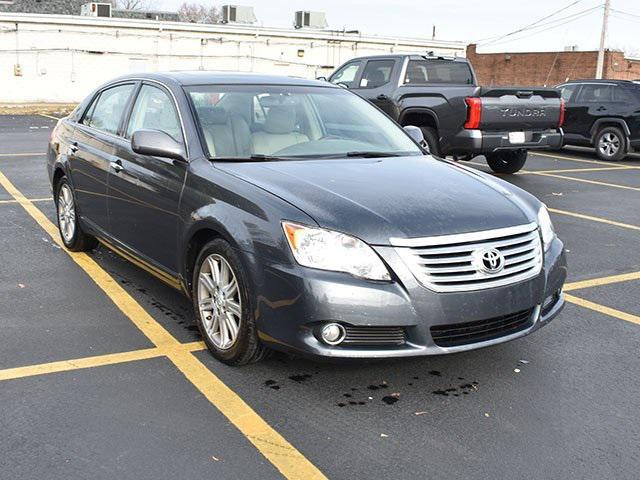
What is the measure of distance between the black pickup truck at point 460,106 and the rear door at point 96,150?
5.21 metres

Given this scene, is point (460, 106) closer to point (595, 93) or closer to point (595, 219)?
point (595, 219)

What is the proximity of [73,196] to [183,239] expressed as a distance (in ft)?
7.64

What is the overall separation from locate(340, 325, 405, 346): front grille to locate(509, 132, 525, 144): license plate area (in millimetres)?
8164

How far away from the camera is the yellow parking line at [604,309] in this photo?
17.4 feet

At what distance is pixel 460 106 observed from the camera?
11.2 meters

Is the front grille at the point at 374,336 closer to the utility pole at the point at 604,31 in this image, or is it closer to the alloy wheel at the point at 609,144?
the alloy wheel at the point at 609,144

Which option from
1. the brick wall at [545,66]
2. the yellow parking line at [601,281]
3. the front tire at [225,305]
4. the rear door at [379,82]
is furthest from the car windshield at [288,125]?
the brick wall at [545,66]

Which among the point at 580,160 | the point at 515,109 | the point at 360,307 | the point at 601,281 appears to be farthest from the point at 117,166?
the point at 580,160

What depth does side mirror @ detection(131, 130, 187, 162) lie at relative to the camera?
4.62m

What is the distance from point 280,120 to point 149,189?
1.00 meters

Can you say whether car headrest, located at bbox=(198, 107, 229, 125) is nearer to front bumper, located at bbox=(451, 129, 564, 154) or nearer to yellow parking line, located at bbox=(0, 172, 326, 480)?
yellow parking line, located at bbox=(0, 172, 326, 480)

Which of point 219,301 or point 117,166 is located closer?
point 219,301

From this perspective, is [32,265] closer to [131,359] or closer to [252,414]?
[131,359]

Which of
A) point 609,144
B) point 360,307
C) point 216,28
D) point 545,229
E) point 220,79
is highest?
point 216,28
